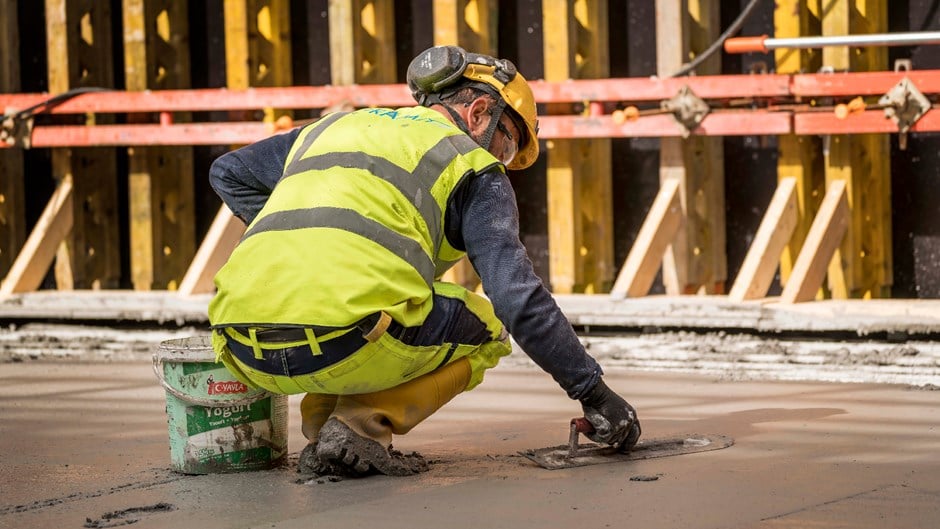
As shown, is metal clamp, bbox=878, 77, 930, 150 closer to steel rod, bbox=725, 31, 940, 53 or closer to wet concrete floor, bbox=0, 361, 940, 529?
steel rod, bbox=725, 31, 940, 53

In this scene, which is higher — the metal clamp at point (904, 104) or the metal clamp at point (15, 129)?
the metal clamp at point (15, 129)

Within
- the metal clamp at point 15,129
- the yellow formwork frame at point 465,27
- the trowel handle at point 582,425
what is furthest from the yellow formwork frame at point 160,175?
the trowel handle at point 582,425

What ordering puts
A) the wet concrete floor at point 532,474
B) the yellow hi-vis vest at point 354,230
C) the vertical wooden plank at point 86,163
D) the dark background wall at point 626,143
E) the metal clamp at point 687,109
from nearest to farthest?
1. the wet concrete floor at point 532,474
2. the yellow hi-vis vest at point 354,230
3. the metal clamp at point 687,109
4. the dark background wall at point 626,143
5. the vertical wooden plank at point 86,163

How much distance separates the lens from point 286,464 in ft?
12.0

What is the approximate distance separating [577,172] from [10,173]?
3267 mm

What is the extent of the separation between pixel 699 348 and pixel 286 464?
2.54 m

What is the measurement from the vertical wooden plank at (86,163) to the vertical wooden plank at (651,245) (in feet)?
10.5

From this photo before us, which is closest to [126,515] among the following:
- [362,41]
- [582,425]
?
[582,425]

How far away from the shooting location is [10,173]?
7.86 metres

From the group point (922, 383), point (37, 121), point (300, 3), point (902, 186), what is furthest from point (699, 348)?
point (37, 121)

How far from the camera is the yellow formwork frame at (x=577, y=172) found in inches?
260

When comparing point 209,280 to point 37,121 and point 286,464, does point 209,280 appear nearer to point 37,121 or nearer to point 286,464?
point 37,121

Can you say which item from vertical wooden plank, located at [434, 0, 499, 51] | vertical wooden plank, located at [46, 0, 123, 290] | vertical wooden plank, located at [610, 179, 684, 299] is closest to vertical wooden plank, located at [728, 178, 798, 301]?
vertical wooden plank, located at [610, 179, 684, 299]

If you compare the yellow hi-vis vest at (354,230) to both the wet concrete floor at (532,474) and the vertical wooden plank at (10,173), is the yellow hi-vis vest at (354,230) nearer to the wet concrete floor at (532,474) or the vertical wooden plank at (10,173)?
the wet concrete floor at (532,474)
